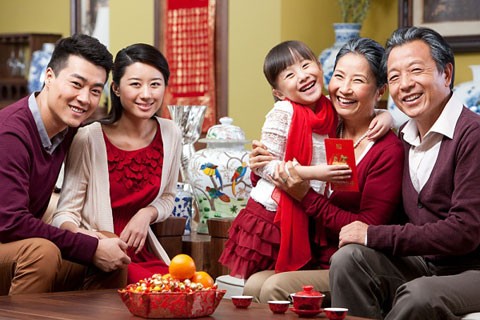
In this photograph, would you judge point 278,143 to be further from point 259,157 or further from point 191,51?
point 191,51

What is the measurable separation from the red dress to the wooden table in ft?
1.55

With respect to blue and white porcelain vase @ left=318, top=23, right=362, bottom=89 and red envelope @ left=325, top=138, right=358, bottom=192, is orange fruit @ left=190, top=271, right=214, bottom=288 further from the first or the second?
blue and white porcelain vase @ left=318, top=23, right=362, bottom=89

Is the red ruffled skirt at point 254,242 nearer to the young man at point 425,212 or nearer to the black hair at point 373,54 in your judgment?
the young man at point 425,212

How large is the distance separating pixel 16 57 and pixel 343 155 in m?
5.98

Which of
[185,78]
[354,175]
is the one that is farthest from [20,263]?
[185,78]

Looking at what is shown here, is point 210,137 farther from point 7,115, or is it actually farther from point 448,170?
point 448,170

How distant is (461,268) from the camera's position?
2805 millimetres

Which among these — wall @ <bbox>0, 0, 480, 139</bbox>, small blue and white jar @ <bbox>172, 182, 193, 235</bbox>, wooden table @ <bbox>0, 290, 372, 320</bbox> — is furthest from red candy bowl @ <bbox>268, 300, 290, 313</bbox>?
wall @ <bbox>0, 0, 480, 139</bbox>

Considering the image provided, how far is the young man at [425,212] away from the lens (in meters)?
2.71

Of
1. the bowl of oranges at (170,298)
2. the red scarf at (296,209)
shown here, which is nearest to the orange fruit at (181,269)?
the bowl of oranges at (170,298)

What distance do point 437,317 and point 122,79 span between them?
1450 millimetres

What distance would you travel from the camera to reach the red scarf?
3.11 meters

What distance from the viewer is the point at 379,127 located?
10.1 ft

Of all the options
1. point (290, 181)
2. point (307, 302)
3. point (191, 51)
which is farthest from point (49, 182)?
point (191, 51)
